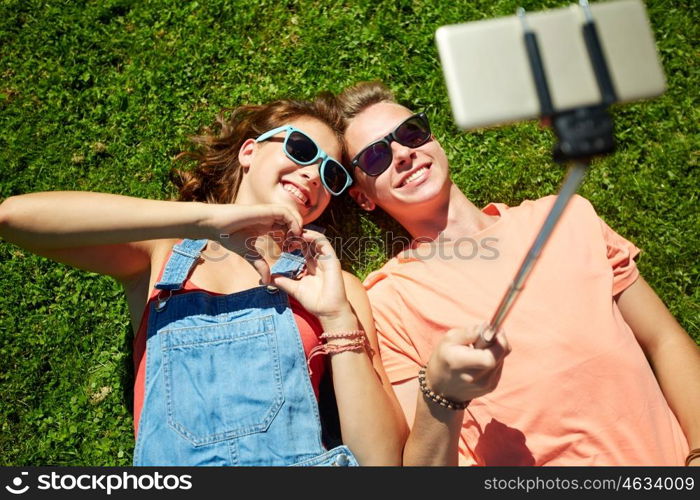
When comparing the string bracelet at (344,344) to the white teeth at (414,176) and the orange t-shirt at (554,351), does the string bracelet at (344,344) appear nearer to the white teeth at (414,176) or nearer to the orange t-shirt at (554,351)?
the orange t-shirt at (554,351)

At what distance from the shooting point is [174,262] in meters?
2.89

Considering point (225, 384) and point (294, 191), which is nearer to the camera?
point (225, 384)

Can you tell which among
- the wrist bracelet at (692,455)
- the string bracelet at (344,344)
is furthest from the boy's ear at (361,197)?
the wrist bracelet at (692,455)

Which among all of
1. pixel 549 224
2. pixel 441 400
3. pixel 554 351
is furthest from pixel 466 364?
pixel 554 351

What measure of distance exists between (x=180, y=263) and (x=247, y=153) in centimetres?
88

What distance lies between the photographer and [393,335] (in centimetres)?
316

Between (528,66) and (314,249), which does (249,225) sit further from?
(528,66)

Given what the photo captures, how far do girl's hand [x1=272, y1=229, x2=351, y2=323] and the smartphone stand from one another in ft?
5.02

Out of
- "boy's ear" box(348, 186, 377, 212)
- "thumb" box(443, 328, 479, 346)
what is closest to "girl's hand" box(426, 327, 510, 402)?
"thumb" box(443, 328, 479, 346)

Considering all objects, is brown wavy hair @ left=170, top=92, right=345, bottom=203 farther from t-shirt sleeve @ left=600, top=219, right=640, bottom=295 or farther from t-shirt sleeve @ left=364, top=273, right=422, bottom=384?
t-shirt sleeve @ left=600, top=219, right=640, bottom=295

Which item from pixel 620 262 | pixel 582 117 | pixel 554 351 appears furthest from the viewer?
pixel 620 262

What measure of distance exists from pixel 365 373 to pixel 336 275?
532 millimetres

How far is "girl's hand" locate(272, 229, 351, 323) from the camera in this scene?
9.44 ft
